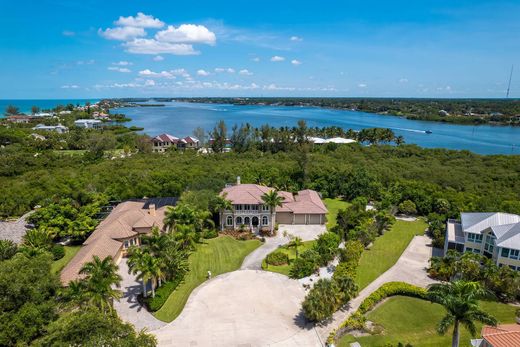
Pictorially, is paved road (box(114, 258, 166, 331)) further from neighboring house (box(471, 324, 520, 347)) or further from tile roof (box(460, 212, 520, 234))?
tile roof (box(460, 212, 520, 234))

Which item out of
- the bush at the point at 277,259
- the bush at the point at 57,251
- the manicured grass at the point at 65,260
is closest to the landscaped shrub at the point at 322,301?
the bush at the point at 277,259

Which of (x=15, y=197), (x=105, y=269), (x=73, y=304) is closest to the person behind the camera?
(x=73, y=304)

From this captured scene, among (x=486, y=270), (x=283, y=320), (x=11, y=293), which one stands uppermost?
(x=11, y=293)

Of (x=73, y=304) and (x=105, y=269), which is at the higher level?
(x=105, y=269)

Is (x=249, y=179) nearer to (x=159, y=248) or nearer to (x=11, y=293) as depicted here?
(x=159, y=248)

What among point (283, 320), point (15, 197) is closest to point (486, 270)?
point (283, 320)

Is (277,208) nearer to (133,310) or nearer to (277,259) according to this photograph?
(277,259)

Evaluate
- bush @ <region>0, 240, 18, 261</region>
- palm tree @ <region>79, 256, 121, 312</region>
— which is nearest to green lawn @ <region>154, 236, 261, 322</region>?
palm tree @ <region>79, 256, 121, 312</region>

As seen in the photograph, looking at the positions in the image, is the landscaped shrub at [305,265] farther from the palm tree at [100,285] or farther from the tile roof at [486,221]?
the palm tree at [100,285]
